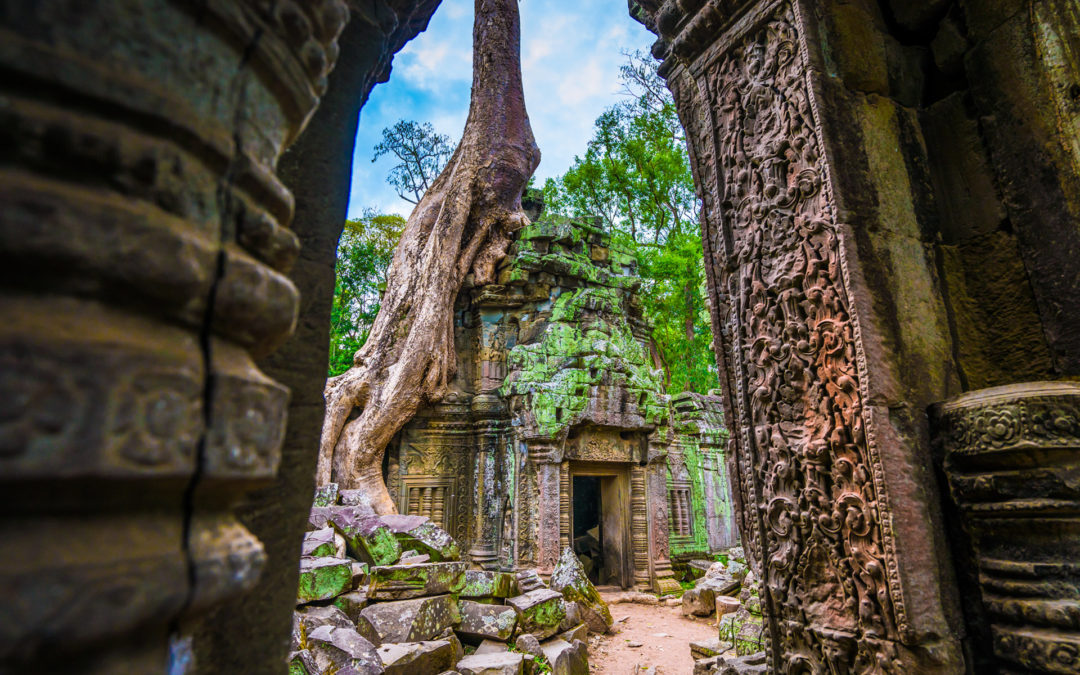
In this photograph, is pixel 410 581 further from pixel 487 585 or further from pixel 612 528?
pixel 612 528

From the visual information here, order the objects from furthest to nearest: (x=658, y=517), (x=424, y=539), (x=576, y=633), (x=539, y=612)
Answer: (x=658, y=517), (x=424, y=539), (x=576, y=633), (x=539, y=612)

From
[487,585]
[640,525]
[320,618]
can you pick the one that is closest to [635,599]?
[640,525]

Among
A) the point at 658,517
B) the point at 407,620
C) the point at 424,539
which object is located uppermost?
the point at 424,539

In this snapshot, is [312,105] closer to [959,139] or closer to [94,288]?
[94,288]

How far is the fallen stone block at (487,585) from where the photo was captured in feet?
17.0

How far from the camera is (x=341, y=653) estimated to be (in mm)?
3354

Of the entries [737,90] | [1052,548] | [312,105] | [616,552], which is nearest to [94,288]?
[312,105]

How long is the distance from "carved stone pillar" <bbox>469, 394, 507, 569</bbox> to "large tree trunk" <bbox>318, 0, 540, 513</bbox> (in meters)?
0.90

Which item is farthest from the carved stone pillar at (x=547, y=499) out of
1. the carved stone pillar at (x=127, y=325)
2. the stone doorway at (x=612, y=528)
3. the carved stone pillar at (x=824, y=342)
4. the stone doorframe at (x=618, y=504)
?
the carved stone pillar at (x=127, y=325)

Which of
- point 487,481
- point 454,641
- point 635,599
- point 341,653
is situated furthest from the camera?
point 487,481

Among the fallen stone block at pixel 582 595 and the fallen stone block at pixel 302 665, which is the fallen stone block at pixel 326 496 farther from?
the fallen stone block at pixel 302 665

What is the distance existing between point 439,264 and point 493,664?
7685 millimetres

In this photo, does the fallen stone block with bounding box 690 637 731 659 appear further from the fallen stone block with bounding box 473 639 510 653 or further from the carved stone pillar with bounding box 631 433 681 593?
the carved stone pillar with bounding box 631 433 681 593

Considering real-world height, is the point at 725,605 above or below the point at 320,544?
below
